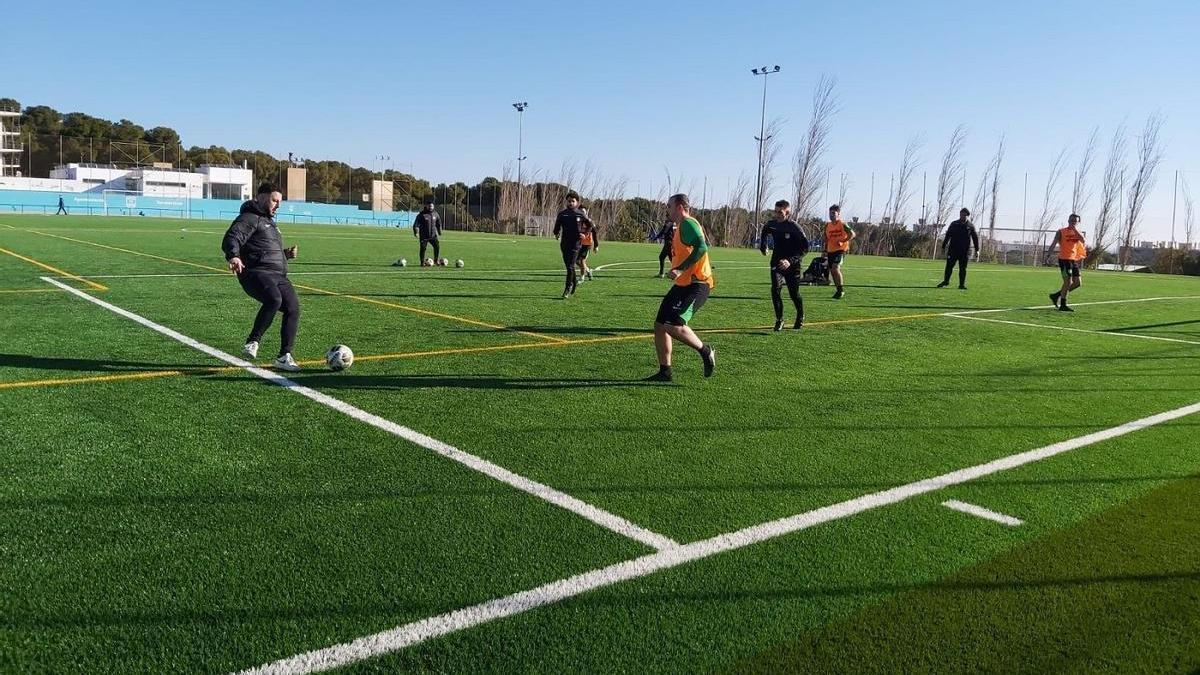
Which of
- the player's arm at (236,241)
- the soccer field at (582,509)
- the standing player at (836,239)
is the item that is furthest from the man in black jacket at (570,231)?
the player's arm at (236,241)

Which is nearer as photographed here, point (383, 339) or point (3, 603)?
point (3, 603)

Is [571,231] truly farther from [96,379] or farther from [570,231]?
[96,379]

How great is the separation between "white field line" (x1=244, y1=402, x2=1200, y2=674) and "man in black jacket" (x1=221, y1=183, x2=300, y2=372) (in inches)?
213

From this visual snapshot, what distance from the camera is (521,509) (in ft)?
15.2

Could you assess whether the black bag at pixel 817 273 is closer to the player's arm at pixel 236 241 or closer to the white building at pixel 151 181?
the player's arm at pixel 236 241

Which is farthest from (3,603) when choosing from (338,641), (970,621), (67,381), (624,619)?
(67,381)

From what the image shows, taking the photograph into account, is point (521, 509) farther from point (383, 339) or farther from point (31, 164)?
point (31, 164)

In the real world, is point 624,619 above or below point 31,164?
below

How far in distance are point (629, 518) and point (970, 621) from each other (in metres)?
1.74

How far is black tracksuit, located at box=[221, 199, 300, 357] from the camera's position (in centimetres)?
831

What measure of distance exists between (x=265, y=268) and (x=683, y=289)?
4152 mm

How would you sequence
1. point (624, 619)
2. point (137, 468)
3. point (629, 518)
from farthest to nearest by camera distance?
point (137, 468) < point (629, 518) < point (624, 619)

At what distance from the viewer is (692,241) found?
27.4 feet

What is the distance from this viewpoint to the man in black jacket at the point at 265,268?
27.3ft
